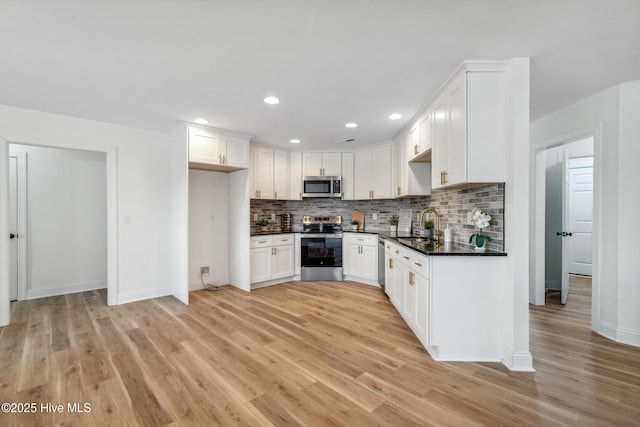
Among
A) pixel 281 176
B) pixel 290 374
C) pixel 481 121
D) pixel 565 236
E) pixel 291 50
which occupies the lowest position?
pixel 290 374

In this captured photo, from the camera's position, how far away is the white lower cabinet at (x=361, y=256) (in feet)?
15.1

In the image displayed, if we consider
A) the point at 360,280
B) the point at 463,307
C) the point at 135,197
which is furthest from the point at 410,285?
the point at 135,197

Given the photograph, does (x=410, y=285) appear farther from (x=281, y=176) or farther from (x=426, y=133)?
(x=281, y=176)

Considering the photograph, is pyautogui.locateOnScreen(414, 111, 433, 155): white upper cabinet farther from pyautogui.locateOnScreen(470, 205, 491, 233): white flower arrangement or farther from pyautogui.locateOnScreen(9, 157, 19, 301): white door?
pyautogui.locateOnScreen(9, 157, 19, 301): white door

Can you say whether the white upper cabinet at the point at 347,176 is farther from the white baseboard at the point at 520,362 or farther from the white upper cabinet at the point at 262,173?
the white baseboard at the point at 520,362

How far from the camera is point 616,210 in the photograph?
2.74 metres

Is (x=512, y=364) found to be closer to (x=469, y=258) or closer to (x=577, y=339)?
(x=469, y=258)

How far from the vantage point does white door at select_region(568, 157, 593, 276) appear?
17.6 feet

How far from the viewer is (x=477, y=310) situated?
231cm

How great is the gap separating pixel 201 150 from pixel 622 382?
4.76 m

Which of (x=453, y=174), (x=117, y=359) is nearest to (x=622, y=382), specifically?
(x=453, y=174)

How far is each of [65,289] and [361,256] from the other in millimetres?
4708

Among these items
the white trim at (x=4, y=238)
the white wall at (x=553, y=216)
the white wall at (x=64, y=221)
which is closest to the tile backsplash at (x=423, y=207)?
the white wall at (x=553, y=216)

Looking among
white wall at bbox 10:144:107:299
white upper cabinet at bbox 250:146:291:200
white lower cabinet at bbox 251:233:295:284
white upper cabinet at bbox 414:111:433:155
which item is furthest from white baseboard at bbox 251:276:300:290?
white upper cabinet at bbox 414:111:433:155
